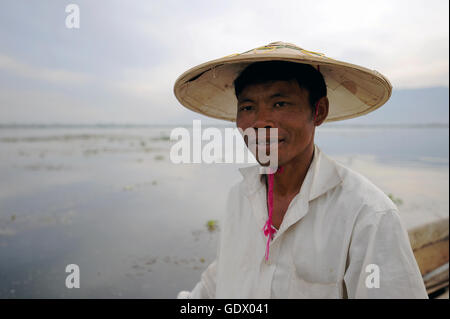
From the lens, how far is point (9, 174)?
8359 mm

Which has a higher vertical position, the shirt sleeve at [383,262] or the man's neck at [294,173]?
the man's neck at [294,173]

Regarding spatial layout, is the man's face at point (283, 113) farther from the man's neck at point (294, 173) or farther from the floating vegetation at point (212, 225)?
the floating vegetation at point (212, 225)

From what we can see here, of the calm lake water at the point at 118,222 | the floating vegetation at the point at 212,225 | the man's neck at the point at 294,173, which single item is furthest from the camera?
the floating vegetation at the point at 212,225

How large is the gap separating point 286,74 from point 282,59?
0.15 m

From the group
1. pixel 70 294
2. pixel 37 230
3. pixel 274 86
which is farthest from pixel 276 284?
pixel 37 230

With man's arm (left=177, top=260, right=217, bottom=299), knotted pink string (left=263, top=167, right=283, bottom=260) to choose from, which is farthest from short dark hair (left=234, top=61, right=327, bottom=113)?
man's arm (left=177, top=260, right=217, bottom=299)

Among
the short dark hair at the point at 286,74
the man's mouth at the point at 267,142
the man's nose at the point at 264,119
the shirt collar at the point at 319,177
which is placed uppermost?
the short dark hair at the point at 286,74

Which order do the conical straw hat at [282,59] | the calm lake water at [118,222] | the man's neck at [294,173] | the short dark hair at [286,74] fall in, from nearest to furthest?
the conical straw hat at [282,59], the short dark hair at [286,74], the man's neck at [294,173], the calm lake water at [118,222]

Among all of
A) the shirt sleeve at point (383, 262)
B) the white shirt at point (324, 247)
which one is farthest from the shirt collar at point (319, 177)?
the shirt sleeve at point (383, 262)

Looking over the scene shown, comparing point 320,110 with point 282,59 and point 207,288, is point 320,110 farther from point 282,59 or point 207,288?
point 207,288

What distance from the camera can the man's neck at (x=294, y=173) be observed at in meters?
1.38

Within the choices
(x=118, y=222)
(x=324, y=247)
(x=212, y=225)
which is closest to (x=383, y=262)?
(x=324, y=247)
